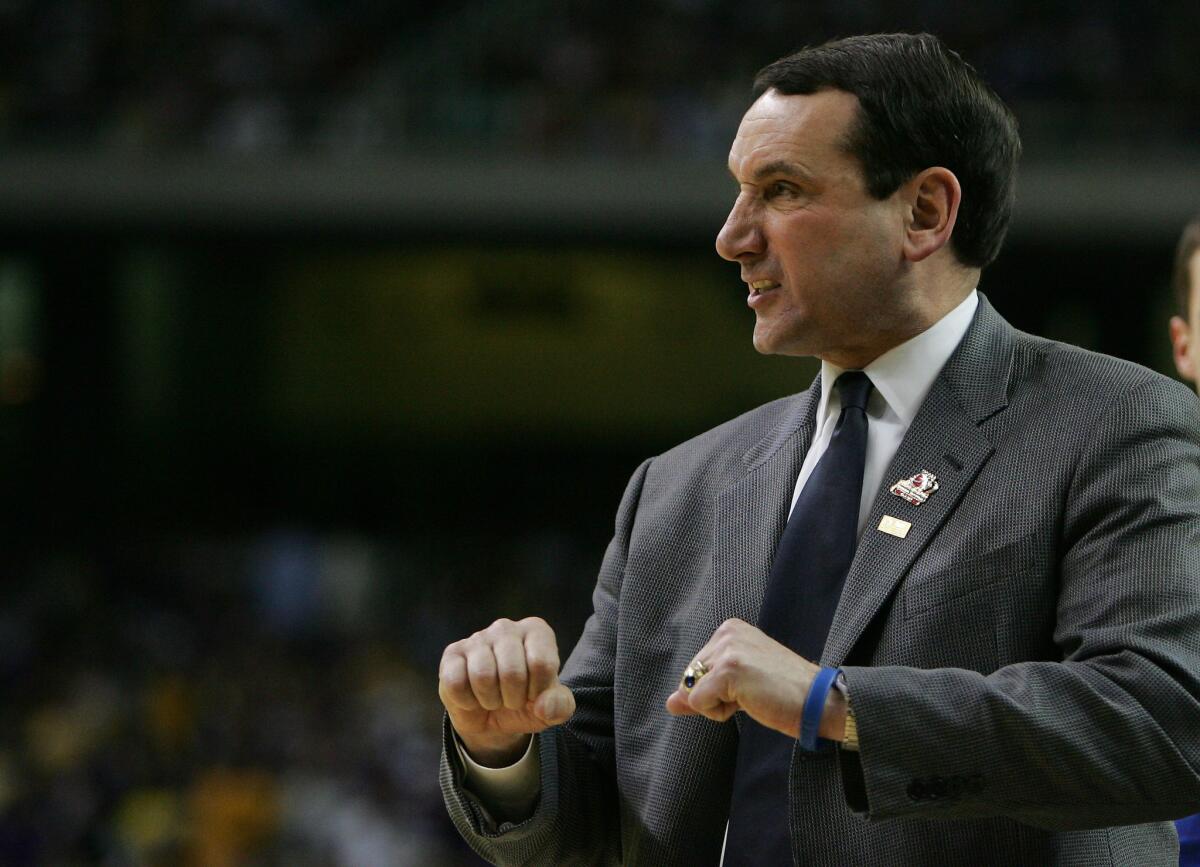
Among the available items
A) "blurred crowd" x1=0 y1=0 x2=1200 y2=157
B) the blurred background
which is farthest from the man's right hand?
"blurred crowd" x1=0 y1=0 x2=1200 y2=157

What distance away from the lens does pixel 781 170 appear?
73.3 inches

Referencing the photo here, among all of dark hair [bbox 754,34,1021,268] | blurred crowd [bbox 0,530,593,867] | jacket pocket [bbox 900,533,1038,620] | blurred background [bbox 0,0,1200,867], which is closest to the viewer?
jacket pocket [bbox 900,533,1038,620]

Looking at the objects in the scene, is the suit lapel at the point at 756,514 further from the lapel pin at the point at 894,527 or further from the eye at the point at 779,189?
the eye at the point at 779,189

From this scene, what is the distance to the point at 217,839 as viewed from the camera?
24.1ft

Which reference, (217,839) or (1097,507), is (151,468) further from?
(1097,507)

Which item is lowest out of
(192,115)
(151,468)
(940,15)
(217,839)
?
(151,468)

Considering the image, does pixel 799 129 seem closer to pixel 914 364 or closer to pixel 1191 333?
pixel 914 364

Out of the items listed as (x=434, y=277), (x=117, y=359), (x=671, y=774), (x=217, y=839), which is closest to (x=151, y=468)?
(x=117, y=359)

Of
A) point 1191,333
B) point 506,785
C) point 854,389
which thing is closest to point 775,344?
point 854,389

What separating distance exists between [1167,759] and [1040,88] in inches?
414

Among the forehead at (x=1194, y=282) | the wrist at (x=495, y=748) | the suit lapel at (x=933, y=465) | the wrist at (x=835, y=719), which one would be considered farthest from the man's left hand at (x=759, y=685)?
the forehead at (x=1194, y=282)

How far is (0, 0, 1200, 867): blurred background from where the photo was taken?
888 cm

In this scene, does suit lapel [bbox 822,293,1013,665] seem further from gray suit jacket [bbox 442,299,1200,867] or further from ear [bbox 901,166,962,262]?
ear [bbox 901,166,962,262]

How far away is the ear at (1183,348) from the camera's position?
2576 mm
